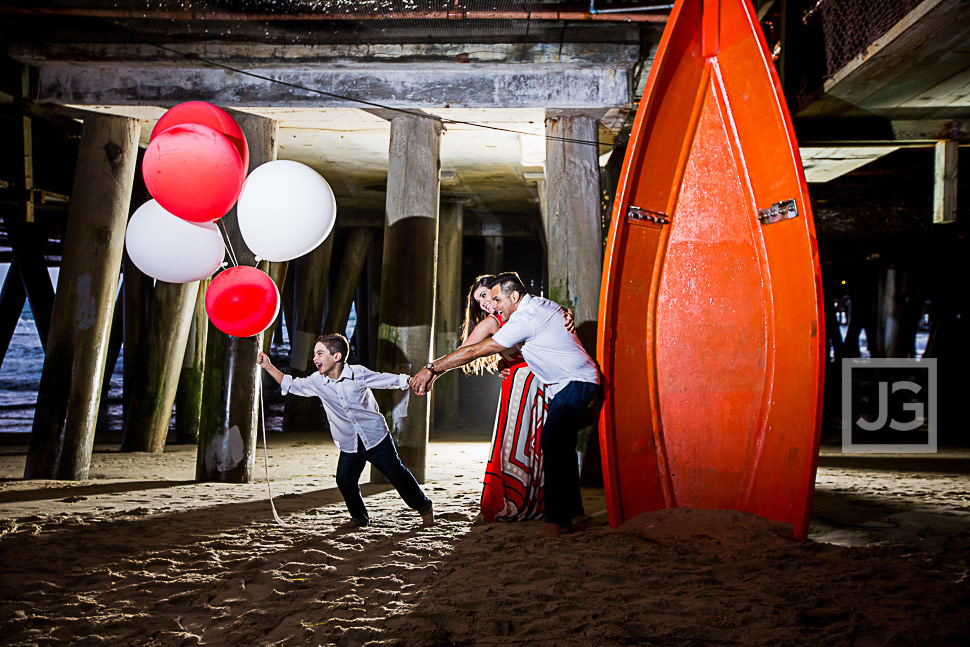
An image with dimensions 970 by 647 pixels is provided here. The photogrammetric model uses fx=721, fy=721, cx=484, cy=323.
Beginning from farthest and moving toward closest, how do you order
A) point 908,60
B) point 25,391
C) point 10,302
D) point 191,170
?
point 25,391, point 10,302, point 908,60, point 191,170

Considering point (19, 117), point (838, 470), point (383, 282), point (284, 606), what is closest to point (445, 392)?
point (383, 282)

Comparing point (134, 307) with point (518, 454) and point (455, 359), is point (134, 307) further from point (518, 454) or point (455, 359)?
point (518, 454)

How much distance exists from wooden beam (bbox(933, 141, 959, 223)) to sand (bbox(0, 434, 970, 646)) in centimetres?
318

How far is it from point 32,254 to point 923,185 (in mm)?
14197

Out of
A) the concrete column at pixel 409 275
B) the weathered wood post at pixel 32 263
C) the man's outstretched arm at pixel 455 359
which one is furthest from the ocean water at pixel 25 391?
the man's outstretched arm at pixel 455 359

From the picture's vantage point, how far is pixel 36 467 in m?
6.54

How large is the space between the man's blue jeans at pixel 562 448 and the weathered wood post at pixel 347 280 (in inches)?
323

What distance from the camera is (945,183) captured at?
7.54 m

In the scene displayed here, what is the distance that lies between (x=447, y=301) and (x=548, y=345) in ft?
23.5

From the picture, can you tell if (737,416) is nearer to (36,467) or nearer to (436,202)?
(436,202)

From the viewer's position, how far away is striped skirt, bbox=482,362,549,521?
4699 mm

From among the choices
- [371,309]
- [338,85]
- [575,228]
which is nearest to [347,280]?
[371,309]

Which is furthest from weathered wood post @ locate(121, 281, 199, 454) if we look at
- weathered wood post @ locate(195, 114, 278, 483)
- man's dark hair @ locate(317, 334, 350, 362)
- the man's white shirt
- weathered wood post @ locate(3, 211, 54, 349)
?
the man's white shirt

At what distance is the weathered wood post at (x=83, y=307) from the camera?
6555mm
